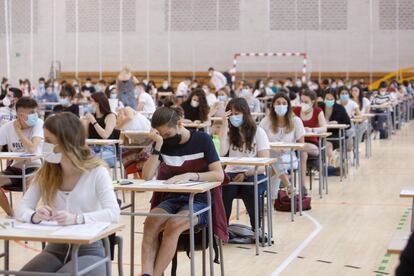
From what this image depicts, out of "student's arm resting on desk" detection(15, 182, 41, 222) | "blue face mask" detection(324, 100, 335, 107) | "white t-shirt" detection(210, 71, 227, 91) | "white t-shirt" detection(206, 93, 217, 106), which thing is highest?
"white t-shirt" detection(210, 71, 227, 91)

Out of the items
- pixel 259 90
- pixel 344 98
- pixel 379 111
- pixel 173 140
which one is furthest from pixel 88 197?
pixel 259 90

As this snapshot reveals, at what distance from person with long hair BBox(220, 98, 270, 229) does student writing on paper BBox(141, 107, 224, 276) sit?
175 centimetres

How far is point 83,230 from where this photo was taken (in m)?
4.27

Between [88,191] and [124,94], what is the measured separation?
1229 cm

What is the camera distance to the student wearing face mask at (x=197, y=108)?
14719 millimetres

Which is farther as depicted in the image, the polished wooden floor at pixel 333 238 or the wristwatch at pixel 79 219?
the polished wooden floor at pixel 333 238

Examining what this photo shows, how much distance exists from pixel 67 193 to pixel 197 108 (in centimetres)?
1013

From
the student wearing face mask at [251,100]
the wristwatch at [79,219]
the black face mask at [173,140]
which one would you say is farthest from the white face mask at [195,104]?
the wristwatch at [79,219]

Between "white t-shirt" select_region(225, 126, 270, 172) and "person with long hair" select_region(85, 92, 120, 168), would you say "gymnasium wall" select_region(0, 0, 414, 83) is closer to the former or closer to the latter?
"person with long hair" select_region(85, 92, 120, 168)

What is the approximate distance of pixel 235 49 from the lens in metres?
30.9

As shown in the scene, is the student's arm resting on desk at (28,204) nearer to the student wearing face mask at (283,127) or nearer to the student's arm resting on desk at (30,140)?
the student's arm resting on desk at (30,140)

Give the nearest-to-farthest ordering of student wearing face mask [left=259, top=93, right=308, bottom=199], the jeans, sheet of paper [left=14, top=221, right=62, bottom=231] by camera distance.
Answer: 1. sheet of paper [left=14, top=221, right=62, bottom=231]
2. the jeans
3. student wearing face mask [left=259, top=93, right=308, bottom=199]

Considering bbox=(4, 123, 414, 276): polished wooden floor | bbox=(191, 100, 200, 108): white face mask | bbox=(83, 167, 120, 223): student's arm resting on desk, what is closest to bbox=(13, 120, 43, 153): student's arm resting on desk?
bbox=(4, 123, 414, 276): polished wooden floor

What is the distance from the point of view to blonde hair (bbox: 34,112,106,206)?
456cm
